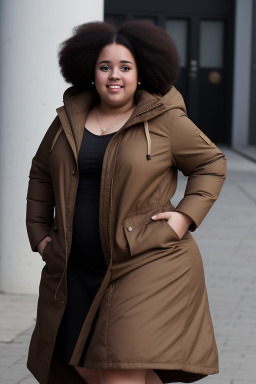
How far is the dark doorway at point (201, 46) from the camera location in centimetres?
2423

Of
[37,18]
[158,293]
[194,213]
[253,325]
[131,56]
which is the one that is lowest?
[253,325]

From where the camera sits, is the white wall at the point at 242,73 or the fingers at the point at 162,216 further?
the white wall at the point at 242,73

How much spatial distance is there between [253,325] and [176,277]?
2826 millimetres

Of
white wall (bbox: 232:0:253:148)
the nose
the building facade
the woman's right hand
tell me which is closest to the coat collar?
the nose

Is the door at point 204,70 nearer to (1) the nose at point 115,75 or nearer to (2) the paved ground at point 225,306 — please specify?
(2) the paved ground at point 225,306

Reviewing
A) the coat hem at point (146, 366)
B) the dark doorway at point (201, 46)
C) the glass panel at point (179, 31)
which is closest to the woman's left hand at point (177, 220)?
the coat hem at point (146, 366)

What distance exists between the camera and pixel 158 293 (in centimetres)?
380

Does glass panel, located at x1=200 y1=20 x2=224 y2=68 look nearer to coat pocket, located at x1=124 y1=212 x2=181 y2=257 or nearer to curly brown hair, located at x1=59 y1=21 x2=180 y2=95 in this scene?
curly brown hair, located at x1=59 y1=21 x2=180 y2=95

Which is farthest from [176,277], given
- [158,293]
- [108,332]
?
[108,332]

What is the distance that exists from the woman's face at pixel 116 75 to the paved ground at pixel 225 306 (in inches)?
74.0

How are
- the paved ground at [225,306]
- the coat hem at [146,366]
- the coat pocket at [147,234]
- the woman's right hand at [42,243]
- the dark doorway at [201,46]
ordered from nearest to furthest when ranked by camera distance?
the coat hem at [146,366] → the coat pocket at [147,234] → the woman's right hand at [42,243] → the paved ground at [225,306] → the dark doorway at [201,46]

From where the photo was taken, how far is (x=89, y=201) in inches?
153

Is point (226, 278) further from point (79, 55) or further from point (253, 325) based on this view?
point (79, 55)

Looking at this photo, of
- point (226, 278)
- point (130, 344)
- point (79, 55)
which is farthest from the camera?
point (226, 278)
